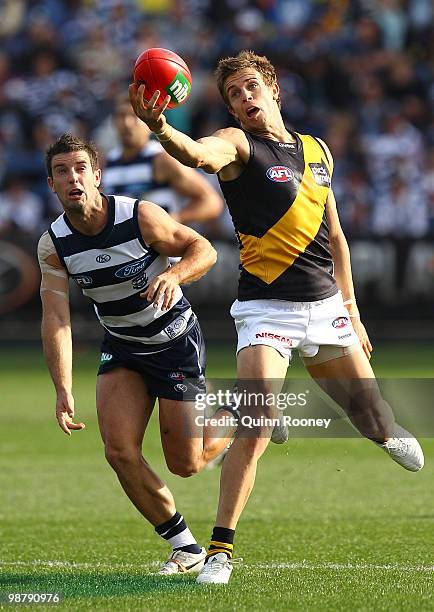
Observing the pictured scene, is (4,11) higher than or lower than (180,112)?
higher

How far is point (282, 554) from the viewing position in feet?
20.7

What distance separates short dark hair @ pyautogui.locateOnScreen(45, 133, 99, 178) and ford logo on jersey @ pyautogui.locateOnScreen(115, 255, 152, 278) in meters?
0.53

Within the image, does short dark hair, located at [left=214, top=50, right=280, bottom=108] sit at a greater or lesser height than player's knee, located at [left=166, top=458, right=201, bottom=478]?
greater

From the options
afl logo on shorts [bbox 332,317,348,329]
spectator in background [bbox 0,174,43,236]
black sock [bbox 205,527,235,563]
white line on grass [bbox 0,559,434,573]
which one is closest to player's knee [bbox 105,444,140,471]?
white line on grass [bbox 0,559,434,573]

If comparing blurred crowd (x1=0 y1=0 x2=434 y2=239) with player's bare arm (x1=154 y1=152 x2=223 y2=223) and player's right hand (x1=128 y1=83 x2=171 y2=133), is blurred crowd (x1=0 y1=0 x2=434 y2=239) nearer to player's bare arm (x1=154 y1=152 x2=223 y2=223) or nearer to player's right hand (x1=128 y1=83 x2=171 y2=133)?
player's bare arm (x1=154 y1=152 x2=223 y2=223)

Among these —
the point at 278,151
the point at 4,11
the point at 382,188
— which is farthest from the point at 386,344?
the point at 278,151

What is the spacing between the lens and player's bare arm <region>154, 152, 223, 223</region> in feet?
26.9

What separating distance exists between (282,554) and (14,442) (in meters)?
4.86

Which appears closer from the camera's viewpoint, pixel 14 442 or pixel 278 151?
pixel 278 151

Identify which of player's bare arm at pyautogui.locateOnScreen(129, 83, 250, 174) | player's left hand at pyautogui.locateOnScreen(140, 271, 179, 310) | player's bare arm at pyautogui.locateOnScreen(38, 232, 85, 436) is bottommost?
player's bare arm at pyautogui.locateOnScreen(38, 232, 85, 436)

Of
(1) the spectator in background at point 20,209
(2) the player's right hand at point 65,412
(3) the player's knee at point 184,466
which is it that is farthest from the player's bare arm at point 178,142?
(1) the spectator in background at point 20,209

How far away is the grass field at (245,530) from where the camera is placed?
5.27 m

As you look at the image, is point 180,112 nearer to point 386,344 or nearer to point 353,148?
point 353,148

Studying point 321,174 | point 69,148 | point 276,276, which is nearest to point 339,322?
point 276,276
